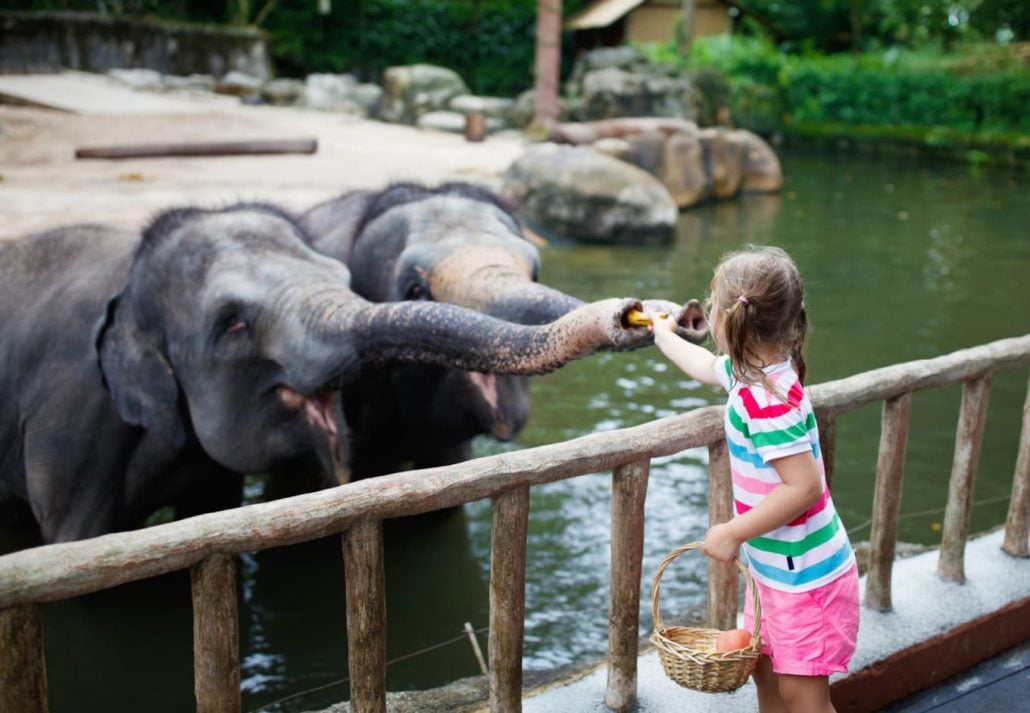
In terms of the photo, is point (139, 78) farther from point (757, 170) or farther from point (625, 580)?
point (625, 580)

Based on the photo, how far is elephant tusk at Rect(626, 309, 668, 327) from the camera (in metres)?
2.83

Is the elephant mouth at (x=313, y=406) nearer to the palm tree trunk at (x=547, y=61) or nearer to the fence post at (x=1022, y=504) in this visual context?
the fence post at (x=1022, y=504)

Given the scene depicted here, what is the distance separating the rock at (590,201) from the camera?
12758 millimetres

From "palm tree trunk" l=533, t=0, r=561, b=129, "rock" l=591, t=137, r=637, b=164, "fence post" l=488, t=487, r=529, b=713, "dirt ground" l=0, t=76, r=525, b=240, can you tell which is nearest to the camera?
"fence post" l=488, t=487, r=529, b=713

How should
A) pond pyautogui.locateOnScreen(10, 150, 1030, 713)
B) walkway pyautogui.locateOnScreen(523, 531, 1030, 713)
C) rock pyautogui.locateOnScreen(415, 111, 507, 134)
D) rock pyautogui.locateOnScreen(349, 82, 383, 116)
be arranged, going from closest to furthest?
1. walkway pyautogui.locateOnScreen(523, 531, 1030, 713)
2. pond pyautogui.locateOnScreen(10, 150, 1030, 713)
3. rock pyautogui.locateOnScreen(415, 111, 507, 134)
4. rock pyautogui.locateOnScreen(349, 82, 383, 116)

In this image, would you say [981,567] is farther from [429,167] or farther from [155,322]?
[429,167]

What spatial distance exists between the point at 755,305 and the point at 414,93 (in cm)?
1878

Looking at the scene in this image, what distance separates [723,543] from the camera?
89.0 inches

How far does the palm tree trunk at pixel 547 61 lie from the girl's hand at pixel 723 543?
1546cm

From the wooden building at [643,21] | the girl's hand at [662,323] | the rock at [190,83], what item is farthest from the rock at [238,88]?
the girl's hand at [662,323]

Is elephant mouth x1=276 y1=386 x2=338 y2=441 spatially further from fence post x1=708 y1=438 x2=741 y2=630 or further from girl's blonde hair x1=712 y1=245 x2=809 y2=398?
girl's blonde hair x1=712 y1=245 x2=809 y2=398

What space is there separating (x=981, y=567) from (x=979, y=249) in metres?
10.3

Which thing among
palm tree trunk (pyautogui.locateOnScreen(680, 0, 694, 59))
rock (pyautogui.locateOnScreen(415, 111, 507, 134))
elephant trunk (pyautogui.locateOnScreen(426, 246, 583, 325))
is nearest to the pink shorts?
elephant trunk (pyautogui.locateOnScreen(426, 246, 583, 325))

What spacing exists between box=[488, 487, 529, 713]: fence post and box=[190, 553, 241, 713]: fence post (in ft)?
1.85
